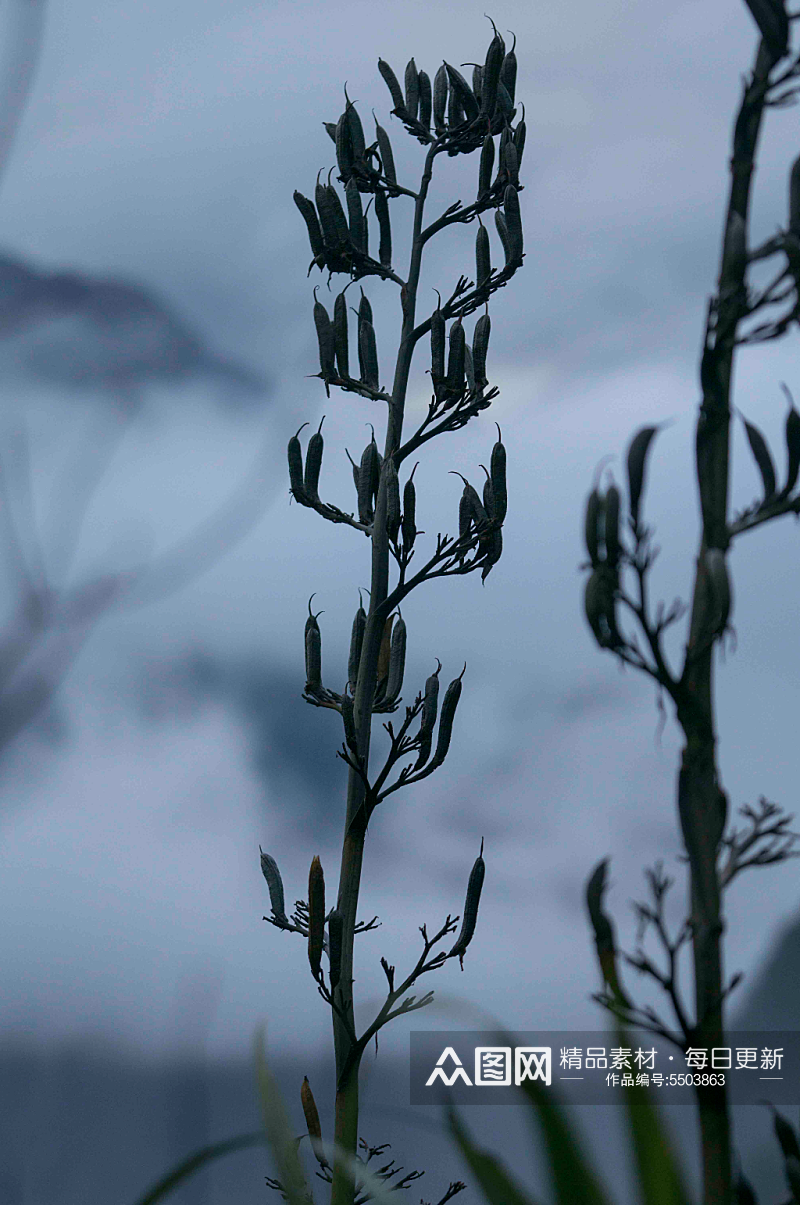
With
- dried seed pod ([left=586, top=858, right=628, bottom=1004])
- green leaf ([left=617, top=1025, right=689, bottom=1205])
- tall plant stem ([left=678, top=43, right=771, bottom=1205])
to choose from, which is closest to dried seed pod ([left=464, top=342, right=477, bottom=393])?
tall plant stem ([left=678, top=43, right=771, bottom=1205])

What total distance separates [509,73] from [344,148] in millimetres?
787

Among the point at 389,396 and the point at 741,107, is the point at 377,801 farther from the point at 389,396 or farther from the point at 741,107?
the point at 741,107

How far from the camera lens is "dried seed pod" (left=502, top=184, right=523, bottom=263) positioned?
4.50m

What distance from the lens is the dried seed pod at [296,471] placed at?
4.41 metres

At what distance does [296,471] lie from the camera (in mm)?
4438

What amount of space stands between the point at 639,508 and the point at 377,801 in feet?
8.50

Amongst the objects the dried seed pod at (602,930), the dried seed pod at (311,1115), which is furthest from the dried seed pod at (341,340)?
the dried seed pod at (602,930)

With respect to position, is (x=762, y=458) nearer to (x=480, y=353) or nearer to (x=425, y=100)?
(x=480, y=353)

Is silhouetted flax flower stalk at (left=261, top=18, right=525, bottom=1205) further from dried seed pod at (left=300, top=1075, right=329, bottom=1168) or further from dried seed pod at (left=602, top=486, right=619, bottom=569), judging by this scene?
dried seed pod at (left=602, top=486, right=619, bottom=569)

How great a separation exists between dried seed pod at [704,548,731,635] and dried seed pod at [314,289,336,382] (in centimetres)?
304

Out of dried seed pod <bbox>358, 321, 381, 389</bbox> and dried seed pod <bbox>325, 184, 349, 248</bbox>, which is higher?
dried seed pod <bbox>325, 184, 349, 248</bbox>

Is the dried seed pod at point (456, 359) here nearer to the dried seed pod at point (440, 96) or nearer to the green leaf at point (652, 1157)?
the dried seed pod at point (440, 96)

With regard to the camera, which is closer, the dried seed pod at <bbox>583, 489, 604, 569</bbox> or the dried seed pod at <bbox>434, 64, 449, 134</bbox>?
the dried seed pod at <bbox>583, 489, 604, 569</bbox>

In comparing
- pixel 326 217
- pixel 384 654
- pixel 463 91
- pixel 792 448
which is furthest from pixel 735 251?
pixel 463 91
